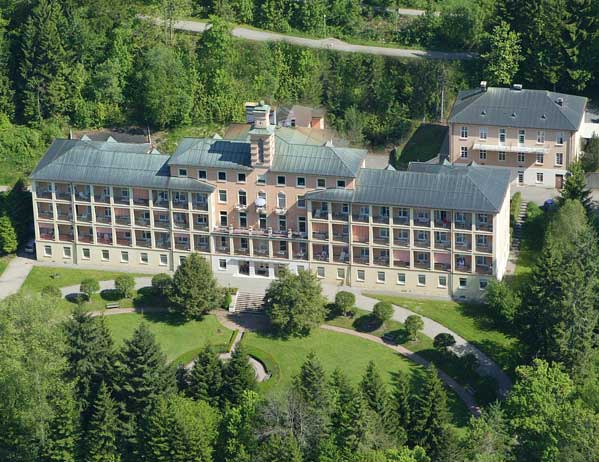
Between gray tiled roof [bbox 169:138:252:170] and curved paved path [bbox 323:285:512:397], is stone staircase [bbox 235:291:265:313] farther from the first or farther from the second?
gray tiled roof [bbox 169:138:252:170]

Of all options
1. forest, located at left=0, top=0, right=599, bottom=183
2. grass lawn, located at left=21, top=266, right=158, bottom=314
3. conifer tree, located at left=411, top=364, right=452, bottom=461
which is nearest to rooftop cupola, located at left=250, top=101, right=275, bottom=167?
grass lawn, located at left=21, top=266, right=158, bottom=314

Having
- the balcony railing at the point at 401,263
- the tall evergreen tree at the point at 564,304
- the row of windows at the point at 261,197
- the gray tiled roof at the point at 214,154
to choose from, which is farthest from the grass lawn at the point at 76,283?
the tall evergreen tree at the point at 564,304

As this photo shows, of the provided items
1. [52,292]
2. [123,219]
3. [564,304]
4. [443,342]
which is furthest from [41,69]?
[564,304]

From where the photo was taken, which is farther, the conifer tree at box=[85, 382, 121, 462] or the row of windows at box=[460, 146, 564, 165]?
the row of windows at box=[460, 146, 564, 165]

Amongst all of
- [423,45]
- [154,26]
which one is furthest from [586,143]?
[154,26]

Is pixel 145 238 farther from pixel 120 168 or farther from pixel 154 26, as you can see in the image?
pixel 154 26
